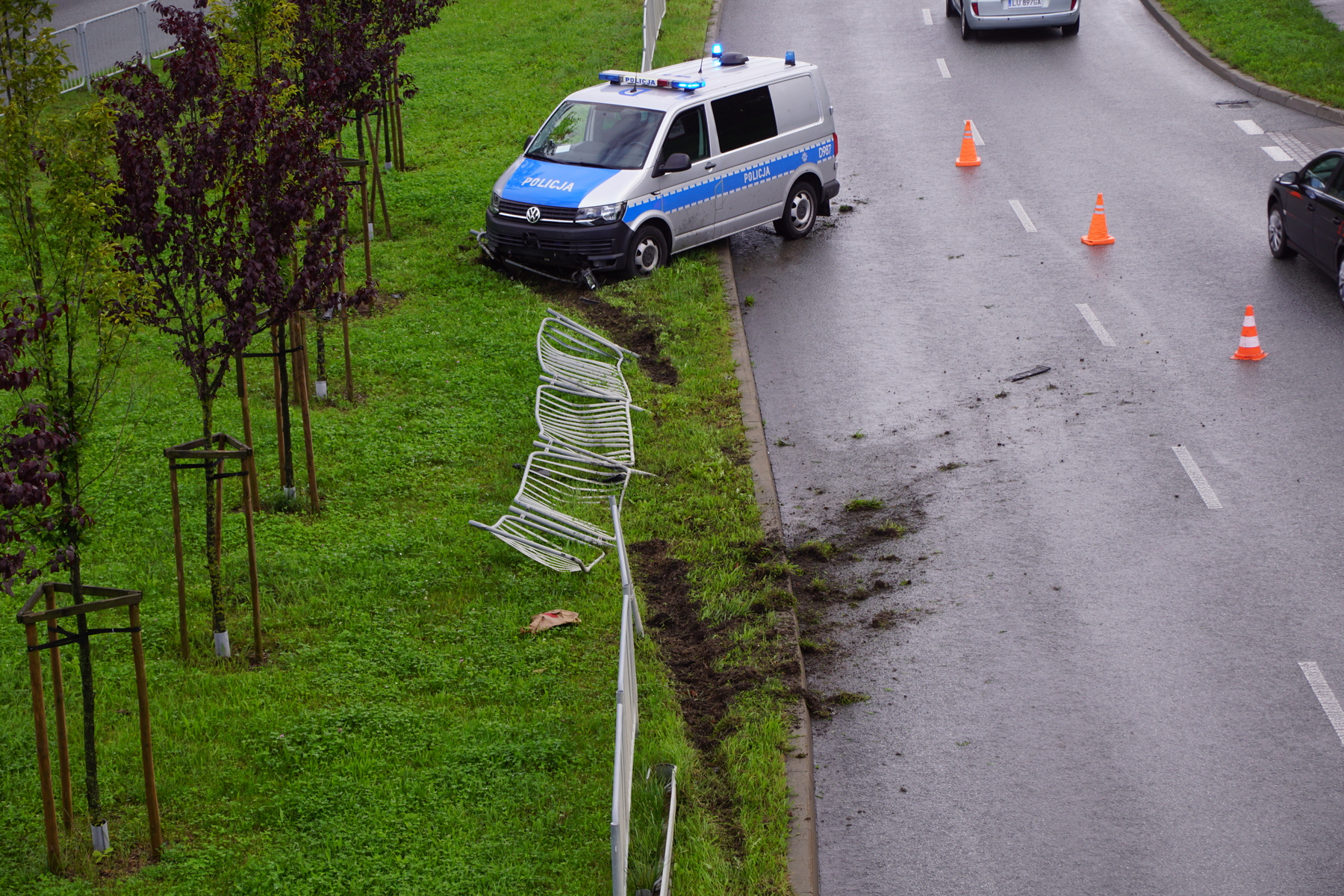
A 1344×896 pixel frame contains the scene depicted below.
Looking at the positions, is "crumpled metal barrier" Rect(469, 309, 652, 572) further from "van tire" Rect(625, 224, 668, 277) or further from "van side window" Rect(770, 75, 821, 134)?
"van side window" Rect(770, 75, 821, 134)

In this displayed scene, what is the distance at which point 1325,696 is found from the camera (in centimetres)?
799

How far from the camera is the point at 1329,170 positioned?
14375mm

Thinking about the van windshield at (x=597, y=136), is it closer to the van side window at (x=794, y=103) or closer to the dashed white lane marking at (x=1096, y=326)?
the van side window at (x=794, y=103)

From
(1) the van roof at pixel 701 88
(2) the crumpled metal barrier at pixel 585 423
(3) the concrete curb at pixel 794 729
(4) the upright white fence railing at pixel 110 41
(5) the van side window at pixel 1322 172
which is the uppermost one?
(4) the upright white fence railing at pixel 110 41

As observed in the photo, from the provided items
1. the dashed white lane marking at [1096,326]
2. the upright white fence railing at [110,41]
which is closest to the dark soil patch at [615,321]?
the dashed white lane marking at [1096,326]

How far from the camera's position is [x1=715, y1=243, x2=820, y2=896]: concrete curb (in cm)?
676

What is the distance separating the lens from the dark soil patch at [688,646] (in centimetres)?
808

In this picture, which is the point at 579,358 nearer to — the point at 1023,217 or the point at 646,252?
the point at 646,252

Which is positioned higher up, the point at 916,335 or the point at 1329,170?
the point at 1329,170

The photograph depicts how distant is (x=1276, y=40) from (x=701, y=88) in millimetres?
14131

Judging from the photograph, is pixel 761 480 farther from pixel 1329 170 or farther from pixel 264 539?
pixel 1329 170

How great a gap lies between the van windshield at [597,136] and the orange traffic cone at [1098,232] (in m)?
5.47

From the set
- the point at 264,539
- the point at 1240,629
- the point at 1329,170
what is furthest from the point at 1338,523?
the point at 264,539

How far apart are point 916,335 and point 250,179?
7.83m
